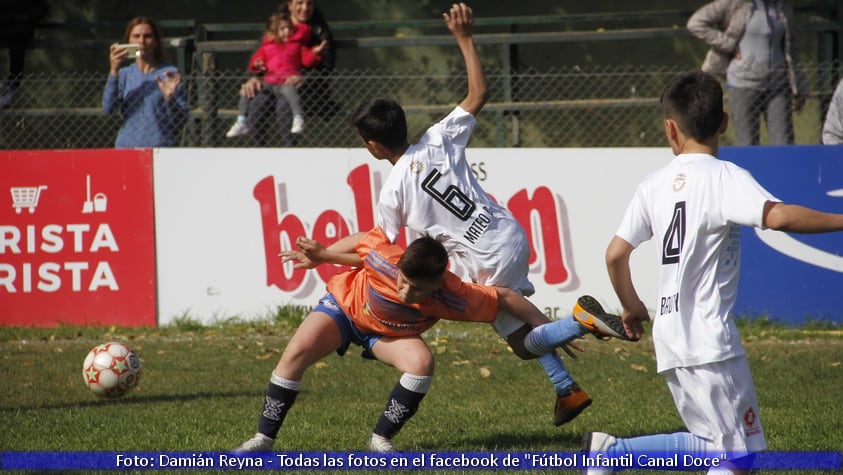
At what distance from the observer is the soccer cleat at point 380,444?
5.67m

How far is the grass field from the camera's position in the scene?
6.20m

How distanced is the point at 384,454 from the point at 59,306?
5.81 metres

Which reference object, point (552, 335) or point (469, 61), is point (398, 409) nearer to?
point (552, 335)

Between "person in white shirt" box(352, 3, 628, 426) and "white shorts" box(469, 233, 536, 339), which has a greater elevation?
"person in white shirt" box(352, 3, 628, 426)

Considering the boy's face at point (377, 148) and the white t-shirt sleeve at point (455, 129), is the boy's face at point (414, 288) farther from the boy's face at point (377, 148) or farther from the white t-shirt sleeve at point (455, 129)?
the white t-shirt sleeve at point (455, 129)

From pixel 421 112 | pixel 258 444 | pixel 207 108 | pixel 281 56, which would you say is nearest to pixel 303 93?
pixel 281 56

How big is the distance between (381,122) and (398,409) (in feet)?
4.84

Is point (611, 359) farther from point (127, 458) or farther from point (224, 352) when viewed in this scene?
point (127, 458)

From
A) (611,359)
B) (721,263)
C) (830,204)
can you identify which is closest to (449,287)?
(721,263)

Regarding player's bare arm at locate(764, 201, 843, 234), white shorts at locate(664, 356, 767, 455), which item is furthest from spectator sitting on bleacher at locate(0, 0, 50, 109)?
player's bare arm at locate(764, 201, 843, 234)

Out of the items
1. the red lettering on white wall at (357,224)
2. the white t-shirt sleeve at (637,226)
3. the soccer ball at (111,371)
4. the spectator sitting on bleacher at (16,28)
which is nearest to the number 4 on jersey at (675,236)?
the white t-shirt sleeve at (637,226)

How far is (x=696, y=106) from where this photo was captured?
14.2ft

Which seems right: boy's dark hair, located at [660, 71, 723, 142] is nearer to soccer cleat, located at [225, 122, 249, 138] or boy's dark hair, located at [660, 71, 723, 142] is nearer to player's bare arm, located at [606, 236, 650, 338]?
player's bare arm, located at [606, 236, 650, 338]

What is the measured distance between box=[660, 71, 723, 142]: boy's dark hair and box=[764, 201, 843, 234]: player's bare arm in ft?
1.46
